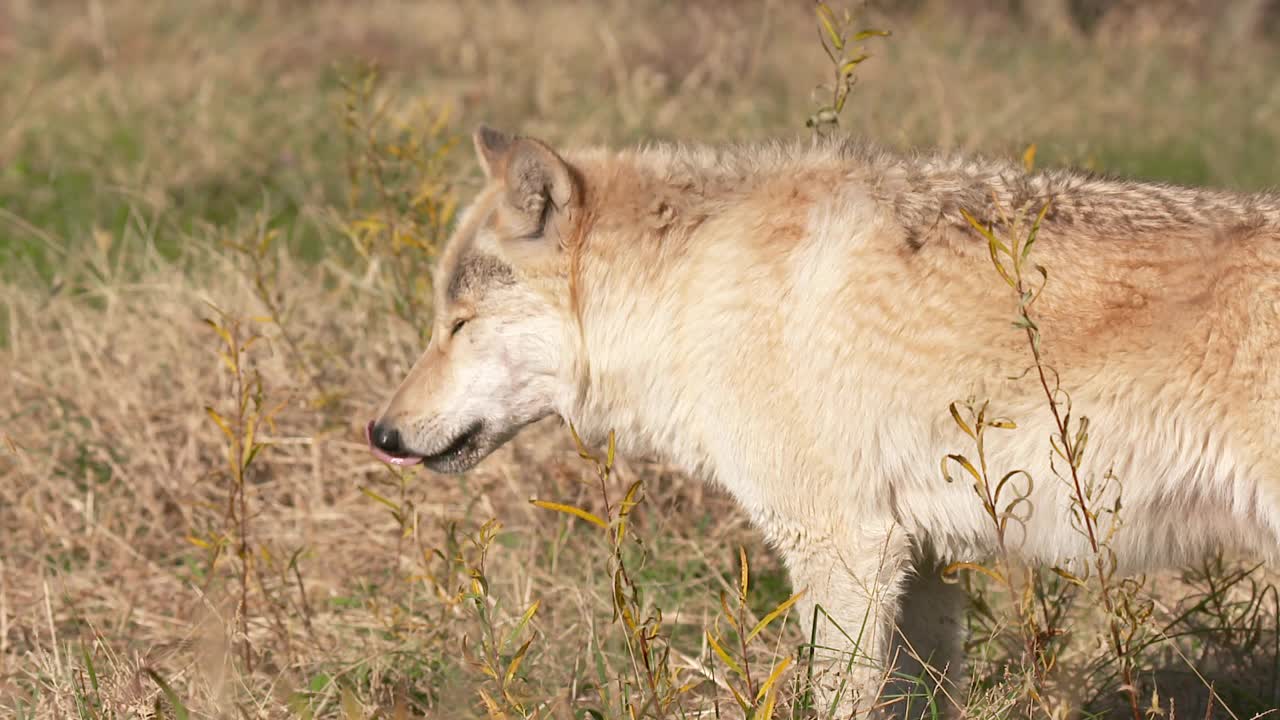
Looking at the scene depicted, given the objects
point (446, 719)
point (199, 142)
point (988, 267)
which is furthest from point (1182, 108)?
point (446, 719)

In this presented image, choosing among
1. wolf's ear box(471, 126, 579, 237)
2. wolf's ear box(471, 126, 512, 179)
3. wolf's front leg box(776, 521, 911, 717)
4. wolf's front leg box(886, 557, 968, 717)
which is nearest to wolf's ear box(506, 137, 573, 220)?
wolf's ear box(471, 126, 579, 237)

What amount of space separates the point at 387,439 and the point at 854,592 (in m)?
1.47

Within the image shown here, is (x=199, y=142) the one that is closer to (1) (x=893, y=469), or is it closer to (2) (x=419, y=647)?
(2) (x=419, y=647)

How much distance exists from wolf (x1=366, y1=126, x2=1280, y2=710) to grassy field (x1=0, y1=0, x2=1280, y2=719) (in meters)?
0.30

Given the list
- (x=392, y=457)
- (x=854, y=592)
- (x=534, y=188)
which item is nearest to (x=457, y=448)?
(x=392, y=457)

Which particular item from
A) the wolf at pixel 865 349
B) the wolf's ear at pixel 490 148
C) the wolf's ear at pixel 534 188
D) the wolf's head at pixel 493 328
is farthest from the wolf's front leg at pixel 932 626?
the wolf's ear at pixel 490 148

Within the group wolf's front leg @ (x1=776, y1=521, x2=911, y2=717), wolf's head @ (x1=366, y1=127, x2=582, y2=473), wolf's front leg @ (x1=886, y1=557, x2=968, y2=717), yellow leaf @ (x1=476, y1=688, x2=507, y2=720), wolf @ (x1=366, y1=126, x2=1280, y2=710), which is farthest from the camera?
wolf's front leg @ (x1=886, y1=557, x2=968, y2=717)

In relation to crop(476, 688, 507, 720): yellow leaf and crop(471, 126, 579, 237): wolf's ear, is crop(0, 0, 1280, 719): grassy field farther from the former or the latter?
crop(471, 126, 579, 237): wolf's ear

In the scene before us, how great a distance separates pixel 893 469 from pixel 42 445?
12.0 ft

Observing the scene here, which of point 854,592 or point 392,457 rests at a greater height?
point 854,592

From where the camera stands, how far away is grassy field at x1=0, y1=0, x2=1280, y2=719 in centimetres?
376

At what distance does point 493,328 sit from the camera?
384 cm

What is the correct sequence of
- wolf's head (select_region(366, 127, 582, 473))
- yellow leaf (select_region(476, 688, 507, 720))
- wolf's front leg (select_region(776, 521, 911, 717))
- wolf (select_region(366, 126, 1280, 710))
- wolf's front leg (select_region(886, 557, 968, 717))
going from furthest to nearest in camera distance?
wolf's front leg (select_region(886, 557, 968, 717))
wolf's head (select_region(366, 127, 582, 473))
wolf's front leg (select_region(776, 521, 911, 717))
wolf (select_region(366, 126, 1280, 710))
yellow leaf (select_region(476, 688, 507, 720))

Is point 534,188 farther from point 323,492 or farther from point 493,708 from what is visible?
point 323,492
